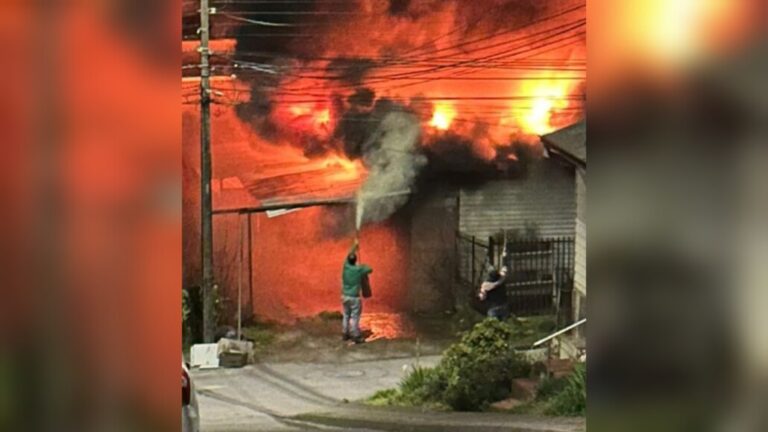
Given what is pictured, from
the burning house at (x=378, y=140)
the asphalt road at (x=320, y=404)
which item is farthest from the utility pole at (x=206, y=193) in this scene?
the asphalt road at (x=320, y=404)

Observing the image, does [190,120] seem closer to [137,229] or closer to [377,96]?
[377,96]

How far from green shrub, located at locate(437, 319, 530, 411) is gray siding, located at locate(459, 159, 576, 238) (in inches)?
18.5

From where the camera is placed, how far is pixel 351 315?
13.2ft

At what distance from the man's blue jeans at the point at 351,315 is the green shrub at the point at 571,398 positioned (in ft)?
3.19

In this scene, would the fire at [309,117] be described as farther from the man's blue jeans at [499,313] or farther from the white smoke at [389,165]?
the man's blue jeans at [499,313]

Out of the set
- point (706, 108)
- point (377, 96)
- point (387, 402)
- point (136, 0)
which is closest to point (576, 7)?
point (377, 96)

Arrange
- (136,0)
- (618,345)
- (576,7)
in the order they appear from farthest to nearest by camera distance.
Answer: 1. (576,7)
2. (618,345)
3. (136,0)

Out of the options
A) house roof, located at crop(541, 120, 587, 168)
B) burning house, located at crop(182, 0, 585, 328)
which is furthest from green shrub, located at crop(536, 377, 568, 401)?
house roof, located at crop(541, 120, 587, 168)

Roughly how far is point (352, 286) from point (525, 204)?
903 mm

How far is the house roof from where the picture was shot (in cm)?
389

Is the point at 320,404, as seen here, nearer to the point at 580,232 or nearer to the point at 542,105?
the point at 580,232

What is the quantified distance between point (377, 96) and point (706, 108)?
195 centimetres

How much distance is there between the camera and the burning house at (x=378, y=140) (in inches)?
154

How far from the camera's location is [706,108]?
2.24m
